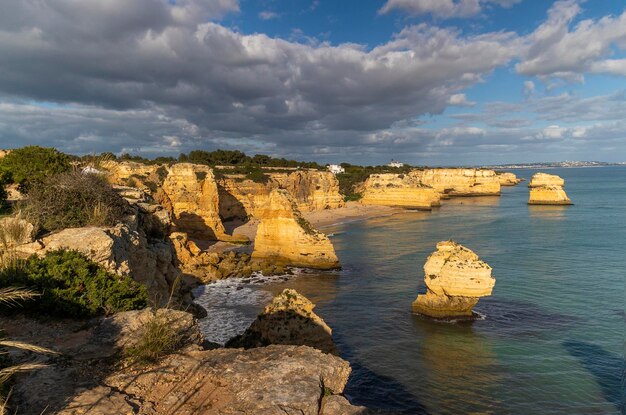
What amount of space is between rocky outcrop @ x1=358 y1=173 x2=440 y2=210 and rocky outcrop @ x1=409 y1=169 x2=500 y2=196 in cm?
2931

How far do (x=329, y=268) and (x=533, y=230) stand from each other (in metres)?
34.2

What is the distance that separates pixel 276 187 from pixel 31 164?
156 feet

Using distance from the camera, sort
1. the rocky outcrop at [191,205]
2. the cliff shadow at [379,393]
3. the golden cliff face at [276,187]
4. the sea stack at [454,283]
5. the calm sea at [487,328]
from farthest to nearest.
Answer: the golden cliff face at [276,187] < the rocky outcrop at [191,205] < the sea stack at [454,283] < the calm sea at [487,328] < the cliff shadow at [379,393]

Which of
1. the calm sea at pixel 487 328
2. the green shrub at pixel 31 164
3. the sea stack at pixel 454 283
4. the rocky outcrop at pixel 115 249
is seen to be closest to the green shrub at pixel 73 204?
the rocky outcrop at pixel 115 249

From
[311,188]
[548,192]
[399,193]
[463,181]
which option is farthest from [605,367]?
[463,181]

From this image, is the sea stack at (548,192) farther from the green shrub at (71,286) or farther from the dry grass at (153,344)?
the dry grass at (153,344)

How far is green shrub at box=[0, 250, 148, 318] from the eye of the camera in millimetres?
8844

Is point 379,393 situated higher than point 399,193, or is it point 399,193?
point 399,193

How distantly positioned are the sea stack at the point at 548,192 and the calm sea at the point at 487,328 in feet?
152

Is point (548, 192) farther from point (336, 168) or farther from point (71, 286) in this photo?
point (71, 286)

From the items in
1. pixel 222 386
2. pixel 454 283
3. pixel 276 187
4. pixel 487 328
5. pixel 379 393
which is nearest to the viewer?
pixel 222 386

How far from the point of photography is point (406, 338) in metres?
20.4

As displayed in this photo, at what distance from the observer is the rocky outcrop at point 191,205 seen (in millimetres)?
49562

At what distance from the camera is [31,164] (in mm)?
17469
